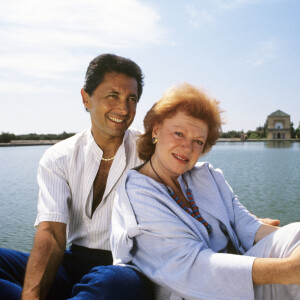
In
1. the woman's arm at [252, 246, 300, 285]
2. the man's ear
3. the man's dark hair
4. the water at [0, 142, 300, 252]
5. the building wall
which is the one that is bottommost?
the water at [0, 142, 300, 252]

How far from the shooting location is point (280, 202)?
10.5 metres

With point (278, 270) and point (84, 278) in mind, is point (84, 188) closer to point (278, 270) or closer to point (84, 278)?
point (84, 278)

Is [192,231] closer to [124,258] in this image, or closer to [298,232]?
[124,258]

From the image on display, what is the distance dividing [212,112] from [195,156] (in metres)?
0.27

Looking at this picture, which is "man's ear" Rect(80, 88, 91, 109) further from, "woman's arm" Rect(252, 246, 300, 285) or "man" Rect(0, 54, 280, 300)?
"woman's arm" Rect(252, 246, 300, 285)

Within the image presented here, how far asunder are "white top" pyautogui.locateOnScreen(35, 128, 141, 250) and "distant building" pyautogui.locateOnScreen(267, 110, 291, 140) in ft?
262

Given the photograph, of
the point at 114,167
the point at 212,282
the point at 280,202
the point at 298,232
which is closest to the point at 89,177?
the point at 114,167

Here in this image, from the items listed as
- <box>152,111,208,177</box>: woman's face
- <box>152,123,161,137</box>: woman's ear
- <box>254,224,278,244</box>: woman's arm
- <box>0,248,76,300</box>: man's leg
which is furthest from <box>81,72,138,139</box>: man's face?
<box>254,224,278,244</box>: woman's arm

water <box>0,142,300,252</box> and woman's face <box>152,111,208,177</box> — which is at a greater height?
woman's face <box>152,111,208,177</box>

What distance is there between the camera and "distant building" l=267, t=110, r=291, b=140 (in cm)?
7900

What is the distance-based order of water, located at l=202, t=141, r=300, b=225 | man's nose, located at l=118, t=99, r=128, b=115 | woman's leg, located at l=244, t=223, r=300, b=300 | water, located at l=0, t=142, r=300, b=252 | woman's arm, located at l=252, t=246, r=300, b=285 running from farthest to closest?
water, located at l=202, t=141, r=300, b=225
water, located at l=0, t=142, r=300, b=252
man's nose, located at l=118, t=99, r=128, b=115
woman's leg, located at l=244, t=223, r=300, b=300
woman's arm, located at l=252, t=246, r=300, b=285

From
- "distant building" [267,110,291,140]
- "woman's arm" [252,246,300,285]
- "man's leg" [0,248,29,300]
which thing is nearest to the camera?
"woman's arm" [252,246,300,285]

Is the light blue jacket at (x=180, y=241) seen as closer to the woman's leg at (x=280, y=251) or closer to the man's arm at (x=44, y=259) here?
the woman's leg at (x=280, y=251)

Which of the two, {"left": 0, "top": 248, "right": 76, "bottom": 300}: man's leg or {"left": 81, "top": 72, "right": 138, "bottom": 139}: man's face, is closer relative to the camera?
{"left": 0, "top": 248, "right": 76, "bottom": 300}: man's leg
